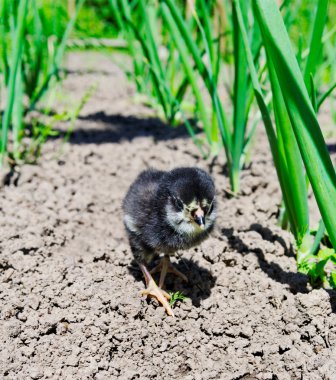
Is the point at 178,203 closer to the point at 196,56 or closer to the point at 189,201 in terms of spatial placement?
the point at 189,201

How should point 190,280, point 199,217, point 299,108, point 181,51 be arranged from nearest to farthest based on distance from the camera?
1. point 299,108
2. point 199,217
3. point 190,280
4. point 181,51

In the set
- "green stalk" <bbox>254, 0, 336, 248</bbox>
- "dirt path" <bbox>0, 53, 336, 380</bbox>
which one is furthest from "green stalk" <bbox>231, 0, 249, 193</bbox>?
"green stalk" <bbox>254, 0, 336, 248</bbox>

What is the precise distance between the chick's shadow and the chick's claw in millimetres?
155

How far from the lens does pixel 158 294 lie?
2811 mm

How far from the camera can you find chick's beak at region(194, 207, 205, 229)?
265 cm

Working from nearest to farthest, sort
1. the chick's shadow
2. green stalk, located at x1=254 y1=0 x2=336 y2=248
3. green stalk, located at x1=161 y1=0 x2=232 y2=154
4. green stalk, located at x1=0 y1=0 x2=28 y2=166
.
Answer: green stalk, located at x1=254 y1=0 x2=336 y2=248 → the chick's shadow → green stalk, located at x1=161 y1=0 x2=232 y2=154 → green stalk, located at x1=0 y1=0 x2=28 y2=166

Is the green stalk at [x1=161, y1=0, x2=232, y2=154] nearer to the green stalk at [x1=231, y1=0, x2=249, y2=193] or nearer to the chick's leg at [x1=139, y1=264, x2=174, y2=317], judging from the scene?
the green stalk at [x1=231, y1=0, x2=249, y2=193]

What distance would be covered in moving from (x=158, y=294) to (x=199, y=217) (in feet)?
1.52

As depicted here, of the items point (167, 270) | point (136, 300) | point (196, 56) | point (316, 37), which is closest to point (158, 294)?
point (136, 300)

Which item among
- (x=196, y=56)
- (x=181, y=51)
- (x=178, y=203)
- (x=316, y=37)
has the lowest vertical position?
(x=178, y=203)

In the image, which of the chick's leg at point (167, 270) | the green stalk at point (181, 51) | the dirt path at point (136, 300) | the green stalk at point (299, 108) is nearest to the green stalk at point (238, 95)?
the dirt path at point (136, 300)

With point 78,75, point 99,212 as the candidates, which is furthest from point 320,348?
point 78,75

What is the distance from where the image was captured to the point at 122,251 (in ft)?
10.7

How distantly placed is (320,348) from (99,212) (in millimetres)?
1809
